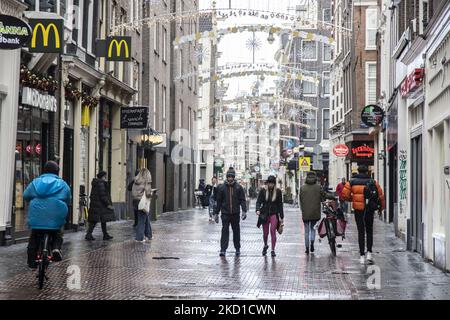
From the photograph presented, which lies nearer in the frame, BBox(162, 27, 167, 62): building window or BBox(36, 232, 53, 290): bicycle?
BBox(36, 232, 53, 290): bicycle

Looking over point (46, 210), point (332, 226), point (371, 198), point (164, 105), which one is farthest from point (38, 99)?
point (164, 105)

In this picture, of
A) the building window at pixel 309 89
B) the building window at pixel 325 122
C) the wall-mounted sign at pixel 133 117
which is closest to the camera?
the wall-mounted sign at pixel 133 117

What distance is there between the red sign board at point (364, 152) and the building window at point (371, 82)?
7.80ft

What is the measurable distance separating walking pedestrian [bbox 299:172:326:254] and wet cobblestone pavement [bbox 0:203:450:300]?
58 cm

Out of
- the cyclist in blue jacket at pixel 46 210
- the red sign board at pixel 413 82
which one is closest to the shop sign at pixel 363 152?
the red sign board at pixel 413 82

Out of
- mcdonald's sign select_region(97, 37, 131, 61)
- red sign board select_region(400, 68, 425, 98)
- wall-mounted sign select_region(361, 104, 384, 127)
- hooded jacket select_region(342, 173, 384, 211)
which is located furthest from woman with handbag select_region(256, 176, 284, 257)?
wall-mounted sign select_region(361, 104, 384, 127)

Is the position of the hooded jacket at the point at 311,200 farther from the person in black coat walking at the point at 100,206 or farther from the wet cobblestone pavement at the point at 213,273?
the person in black coat walking at the point at 100,206

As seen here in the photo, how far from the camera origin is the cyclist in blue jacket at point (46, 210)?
11805mm

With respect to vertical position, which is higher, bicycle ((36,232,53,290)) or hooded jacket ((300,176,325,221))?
hooded jacket ((300,176,325,221))

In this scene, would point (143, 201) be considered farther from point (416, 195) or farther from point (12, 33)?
point (416, 195)

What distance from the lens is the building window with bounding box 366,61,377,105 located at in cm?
4294

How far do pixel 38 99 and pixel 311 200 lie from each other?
278 inches

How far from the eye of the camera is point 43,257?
11.6 meters

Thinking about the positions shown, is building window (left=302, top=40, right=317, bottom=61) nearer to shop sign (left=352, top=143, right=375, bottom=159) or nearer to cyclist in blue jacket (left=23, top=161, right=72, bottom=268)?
shop sign (left=352, top=143, right=375, bottom=159)
